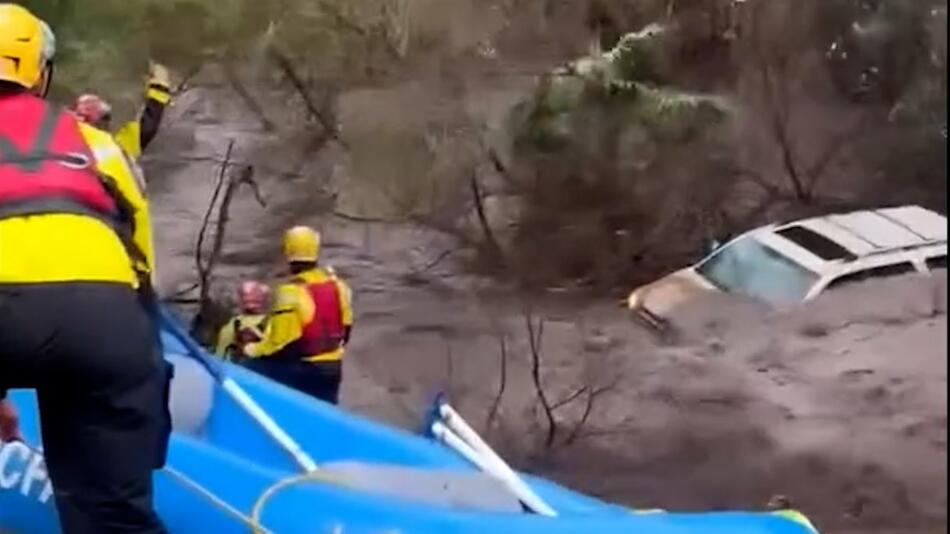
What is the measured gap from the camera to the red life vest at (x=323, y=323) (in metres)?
6.10

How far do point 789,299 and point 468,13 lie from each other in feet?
9.34

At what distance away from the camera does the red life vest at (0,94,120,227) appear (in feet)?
9.44

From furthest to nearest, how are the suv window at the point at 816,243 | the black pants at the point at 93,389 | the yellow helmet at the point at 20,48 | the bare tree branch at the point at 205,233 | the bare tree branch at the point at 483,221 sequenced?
the bare tree branch at the point at 205,233 → the bare tree branch at the point at 483,221 → the suv window at the point at 816,243 → the yellow helmet at the point at 20,48 → the black pants at the point at 93,389

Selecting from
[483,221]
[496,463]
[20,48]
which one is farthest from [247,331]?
[20,48]

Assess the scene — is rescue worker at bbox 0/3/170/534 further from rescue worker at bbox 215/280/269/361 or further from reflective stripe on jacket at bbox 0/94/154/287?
rescue worker at bbox 215/280/269/361

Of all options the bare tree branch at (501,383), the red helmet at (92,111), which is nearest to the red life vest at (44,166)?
the red helmet at (92,111)

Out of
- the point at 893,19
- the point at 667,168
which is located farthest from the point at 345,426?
the point at 667,168

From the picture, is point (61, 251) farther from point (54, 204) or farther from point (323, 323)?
point (323, 323)

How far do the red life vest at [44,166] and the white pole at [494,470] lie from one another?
1381 mm

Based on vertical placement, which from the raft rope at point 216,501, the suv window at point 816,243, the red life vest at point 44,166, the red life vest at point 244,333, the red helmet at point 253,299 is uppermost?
the red life vest at point 44,166

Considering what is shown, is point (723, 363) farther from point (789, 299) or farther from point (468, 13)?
point (468, 13)

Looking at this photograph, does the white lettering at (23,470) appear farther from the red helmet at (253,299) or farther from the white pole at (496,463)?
the red helmet at (253,299)

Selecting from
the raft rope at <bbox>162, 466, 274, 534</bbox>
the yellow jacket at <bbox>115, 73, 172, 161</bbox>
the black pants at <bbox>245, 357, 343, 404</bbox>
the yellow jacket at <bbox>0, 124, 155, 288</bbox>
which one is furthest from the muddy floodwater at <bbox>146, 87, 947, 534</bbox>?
the yellow jacket at <bbox>115, 73, 172, 161</bbox>

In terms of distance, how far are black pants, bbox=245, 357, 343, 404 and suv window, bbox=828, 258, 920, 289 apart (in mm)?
1761
